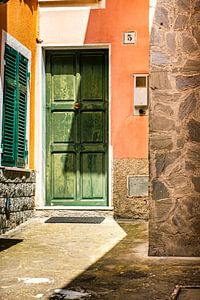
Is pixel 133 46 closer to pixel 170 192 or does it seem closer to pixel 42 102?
pixel 42 102

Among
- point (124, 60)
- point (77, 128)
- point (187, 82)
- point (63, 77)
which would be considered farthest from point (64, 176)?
point (187, 82)

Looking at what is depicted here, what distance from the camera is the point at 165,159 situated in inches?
197

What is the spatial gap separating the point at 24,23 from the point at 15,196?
2635 millimetres

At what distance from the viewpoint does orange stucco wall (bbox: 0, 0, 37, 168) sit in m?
6.93

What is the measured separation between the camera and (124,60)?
27.0 ft

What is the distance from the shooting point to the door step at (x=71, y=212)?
7992 millimetres

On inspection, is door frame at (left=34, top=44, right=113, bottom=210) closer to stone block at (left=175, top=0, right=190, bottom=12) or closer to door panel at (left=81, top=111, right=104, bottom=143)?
door panel at (left=81, top=111, right=104, bottom=143)

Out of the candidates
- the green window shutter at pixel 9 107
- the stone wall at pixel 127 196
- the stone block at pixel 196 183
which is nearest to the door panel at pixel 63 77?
the green window shutter at pixel 9 107

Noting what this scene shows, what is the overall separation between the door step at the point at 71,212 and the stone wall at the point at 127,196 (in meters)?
0.16

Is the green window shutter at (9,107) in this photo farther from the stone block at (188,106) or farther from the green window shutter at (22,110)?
the stone block at (188,106)

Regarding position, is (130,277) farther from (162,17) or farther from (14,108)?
(14,108)

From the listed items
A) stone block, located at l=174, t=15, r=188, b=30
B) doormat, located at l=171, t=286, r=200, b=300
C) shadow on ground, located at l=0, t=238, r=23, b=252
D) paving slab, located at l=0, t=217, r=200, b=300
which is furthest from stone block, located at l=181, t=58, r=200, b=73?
shadow on ground, located at l=0, t=238, r=23, b=252

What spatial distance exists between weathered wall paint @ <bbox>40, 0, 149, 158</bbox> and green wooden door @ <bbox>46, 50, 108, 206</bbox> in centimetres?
26

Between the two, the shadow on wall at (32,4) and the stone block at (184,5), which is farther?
the shadow on wall at (32,4)
